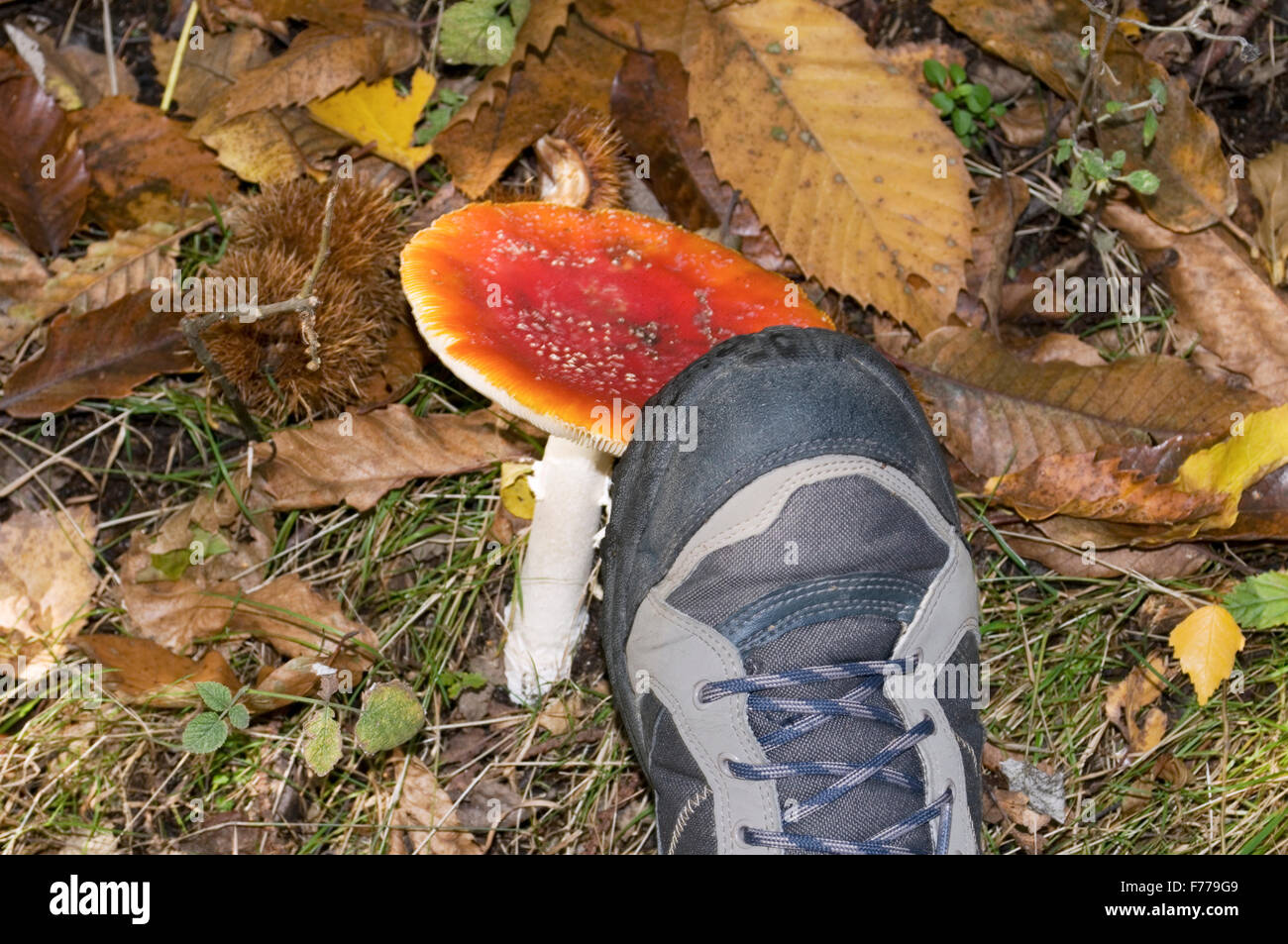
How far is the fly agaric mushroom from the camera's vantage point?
7.61 feet

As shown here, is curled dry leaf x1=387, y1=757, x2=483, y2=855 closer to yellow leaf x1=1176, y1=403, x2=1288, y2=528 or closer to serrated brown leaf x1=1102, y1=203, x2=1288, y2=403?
yellow leaf x1=1176, y1=403, x2=1288, y2=528

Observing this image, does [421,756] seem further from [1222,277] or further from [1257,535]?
[1222,277]

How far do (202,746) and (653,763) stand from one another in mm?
1003

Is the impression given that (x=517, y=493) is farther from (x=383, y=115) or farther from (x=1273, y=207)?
(x=1273, y=207)

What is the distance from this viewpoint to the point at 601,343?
2.54 m

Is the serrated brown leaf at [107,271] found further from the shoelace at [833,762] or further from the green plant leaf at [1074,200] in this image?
the green plant leaf at [1074,200]

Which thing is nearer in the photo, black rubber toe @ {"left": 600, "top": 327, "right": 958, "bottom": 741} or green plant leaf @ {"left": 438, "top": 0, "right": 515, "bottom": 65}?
black rubber toe @ {"left": 600, "top": 327, "right": 958, "bottom": 741}

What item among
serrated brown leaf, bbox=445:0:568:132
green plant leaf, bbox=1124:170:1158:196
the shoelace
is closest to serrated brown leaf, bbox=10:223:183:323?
serrated brown leaf, bbox=445:0:568:132

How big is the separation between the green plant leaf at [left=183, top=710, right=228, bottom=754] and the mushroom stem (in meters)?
0.72

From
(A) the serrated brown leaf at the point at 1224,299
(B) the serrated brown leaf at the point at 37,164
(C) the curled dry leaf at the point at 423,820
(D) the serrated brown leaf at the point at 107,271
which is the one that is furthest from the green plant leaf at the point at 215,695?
(A) the serrated brown leaf at the point at 1224,299

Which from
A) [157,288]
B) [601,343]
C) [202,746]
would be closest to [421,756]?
[202,746]

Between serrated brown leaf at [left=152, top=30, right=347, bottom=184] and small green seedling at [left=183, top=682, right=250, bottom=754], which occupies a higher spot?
serrated brown leaf at [left=152, top=30, right=347, bottom=184]

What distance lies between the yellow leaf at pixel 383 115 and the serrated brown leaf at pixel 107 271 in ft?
1.85

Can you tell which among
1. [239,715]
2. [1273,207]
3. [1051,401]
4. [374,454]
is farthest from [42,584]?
[1273,207]
